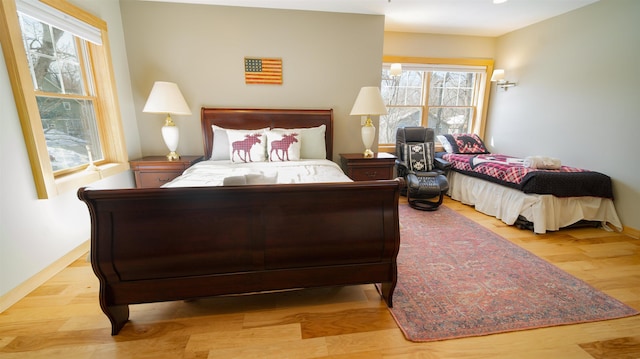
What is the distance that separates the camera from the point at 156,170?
295 centimetres

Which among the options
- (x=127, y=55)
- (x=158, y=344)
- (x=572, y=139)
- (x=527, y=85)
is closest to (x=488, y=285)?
(x=158, y=344)

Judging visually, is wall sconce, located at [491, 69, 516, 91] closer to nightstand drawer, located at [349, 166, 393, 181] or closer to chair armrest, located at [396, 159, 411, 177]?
chair armrest, located at [396, 159, 411, 177]

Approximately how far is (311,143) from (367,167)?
0.78 m

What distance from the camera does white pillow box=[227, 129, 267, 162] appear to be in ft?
9.55

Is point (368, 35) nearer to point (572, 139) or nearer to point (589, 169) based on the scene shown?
point (572, 139)

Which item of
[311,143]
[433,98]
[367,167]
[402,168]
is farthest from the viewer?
[433,98]

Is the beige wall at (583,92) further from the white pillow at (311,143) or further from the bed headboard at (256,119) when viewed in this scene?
the white pillow at (311,143)

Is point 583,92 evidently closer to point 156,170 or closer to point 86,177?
point 156,170

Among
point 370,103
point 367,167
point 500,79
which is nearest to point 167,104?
point 370,103

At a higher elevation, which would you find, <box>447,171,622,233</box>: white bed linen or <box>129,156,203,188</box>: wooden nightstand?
<box>129,156,203,188</box>: wooden nightstand

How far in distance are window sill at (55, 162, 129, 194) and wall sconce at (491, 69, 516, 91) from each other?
527cm

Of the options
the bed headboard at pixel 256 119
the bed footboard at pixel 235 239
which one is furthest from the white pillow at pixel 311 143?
the bed footboard at pixel 235 239

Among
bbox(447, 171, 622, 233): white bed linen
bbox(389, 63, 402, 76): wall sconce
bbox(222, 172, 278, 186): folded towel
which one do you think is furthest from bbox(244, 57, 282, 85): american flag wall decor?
bbox(447, 171, 622, 233): white bed linen

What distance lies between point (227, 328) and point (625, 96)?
429 centimetres
